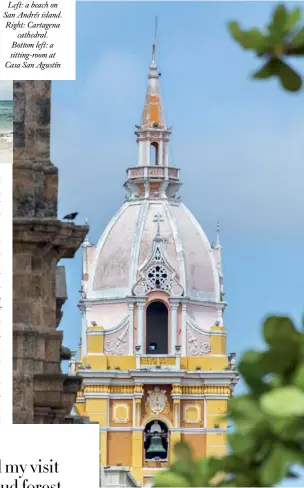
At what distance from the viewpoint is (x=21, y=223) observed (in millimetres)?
26141

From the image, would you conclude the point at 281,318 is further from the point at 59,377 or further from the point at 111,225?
the point at 111,225

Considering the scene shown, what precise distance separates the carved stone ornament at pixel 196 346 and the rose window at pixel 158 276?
1901mm

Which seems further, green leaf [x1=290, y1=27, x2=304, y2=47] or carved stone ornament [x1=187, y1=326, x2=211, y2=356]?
carved stone ornament [x1=187, y1=326, x2=211, y2=356]

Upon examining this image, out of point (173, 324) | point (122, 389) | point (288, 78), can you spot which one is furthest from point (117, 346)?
point (288, 78)

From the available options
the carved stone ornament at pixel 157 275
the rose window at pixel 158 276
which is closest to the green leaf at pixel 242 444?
the carved stone ornament at pixel 157 275

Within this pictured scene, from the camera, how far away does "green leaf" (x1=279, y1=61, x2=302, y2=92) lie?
4.72m

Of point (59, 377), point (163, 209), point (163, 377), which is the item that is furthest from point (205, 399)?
point (59, 377)

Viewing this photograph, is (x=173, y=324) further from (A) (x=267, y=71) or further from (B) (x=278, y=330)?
(B) (x=278, y=330)

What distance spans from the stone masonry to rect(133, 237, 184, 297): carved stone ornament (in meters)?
44.3

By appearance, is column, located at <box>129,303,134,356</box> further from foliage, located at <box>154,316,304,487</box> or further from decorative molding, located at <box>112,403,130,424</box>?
foliage, located at <box>154,316,304,487</box>

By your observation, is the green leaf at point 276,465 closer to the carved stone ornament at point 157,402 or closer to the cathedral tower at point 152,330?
the cathedral tower at point 152,330

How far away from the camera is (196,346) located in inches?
2872

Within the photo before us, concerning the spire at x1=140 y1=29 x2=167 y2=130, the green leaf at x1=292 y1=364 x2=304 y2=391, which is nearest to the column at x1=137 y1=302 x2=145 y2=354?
the spire at x1=140 y1=29 x2=167 y2=130

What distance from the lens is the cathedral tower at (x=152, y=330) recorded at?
70750 mm
